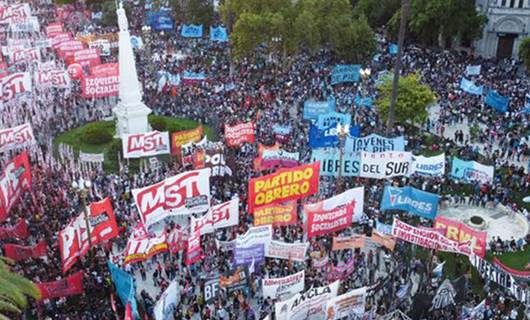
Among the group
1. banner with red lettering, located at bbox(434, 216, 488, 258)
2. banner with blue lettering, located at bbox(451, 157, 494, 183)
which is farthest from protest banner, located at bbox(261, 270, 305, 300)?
banner with blue lettering, located at bbox(451, 157, 494, 183)

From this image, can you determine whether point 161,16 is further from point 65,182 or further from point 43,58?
point 65,182

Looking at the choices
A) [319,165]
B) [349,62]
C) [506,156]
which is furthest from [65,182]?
[349,62]

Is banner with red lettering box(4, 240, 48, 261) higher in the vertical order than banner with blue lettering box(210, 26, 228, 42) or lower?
lower

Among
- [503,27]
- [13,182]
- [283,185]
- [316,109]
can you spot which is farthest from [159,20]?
[283,185]

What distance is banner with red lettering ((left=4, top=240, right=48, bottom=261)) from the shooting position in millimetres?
21562

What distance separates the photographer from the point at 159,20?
6256 cm

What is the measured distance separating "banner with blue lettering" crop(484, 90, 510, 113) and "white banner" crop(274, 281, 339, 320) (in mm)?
25466

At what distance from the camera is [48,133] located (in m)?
36.5

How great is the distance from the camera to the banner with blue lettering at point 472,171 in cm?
2694

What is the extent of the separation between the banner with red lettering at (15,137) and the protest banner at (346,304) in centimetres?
1899

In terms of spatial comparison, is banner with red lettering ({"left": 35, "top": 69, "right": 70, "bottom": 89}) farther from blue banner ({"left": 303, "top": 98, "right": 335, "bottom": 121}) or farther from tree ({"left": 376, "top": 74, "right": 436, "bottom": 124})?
tree ({"left": 376, "top": 74, "right": 436, "bottom": 124})

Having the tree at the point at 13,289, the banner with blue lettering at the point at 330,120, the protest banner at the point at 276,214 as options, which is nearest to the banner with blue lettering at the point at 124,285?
the tree at the point at 13,289

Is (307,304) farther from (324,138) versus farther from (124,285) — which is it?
(324,138)

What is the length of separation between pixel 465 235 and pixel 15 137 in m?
21.8
